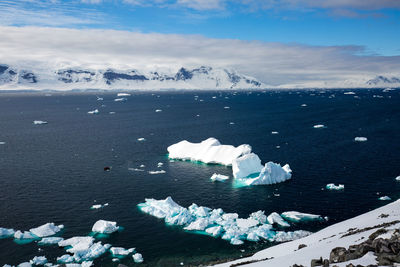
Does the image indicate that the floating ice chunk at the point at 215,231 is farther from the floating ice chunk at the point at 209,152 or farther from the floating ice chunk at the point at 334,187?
the floating ice chunk at the point at 209,152

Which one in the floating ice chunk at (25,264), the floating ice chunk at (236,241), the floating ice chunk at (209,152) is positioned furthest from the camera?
the floating ice chunk at (209,152)

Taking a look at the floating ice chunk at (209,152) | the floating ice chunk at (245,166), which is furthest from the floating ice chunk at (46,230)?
the floating ice chunk at (209,152)

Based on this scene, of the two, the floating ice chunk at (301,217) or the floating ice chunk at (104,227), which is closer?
the floating ice chunk at (104,227)

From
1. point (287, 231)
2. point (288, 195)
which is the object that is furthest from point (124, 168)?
point (287, 231)

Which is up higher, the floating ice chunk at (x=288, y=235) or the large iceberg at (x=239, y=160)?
the large iceberg at (x=239, y=160)

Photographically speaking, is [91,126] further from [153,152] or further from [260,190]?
[260,190]

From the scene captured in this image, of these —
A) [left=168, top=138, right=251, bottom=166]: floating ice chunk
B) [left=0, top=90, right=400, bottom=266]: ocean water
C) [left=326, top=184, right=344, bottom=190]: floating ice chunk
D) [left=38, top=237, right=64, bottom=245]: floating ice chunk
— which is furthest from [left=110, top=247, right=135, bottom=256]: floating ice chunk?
[left=168, top=138, right=251, bottom=166]: floating ice chunk
